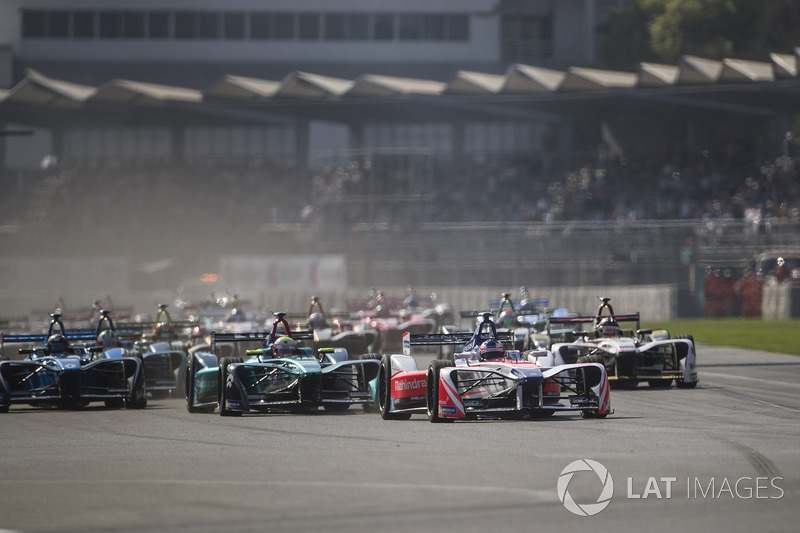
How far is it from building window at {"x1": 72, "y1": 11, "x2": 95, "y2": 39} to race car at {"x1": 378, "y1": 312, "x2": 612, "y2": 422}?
51.1 metres

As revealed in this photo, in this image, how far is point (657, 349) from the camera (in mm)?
18109

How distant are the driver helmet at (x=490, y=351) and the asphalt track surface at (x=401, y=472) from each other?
0.99 metres

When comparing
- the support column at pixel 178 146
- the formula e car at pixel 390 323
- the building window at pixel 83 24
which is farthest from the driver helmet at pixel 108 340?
the building window at pixel 83 24

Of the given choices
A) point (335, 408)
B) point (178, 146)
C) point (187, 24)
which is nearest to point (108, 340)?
point (335, 408)

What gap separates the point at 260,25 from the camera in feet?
203

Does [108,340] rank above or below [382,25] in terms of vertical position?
below

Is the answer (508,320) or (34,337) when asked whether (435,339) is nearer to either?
(34,337)

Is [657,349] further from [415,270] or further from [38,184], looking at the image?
[38,184]

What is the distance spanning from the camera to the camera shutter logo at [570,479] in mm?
8072

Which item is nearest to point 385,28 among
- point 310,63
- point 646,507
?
point 310,63

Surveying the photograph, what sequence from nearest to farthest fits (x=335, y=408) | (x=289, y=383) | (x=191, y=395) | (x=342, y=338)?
(x=289, y=383), (x=335, y=408), (x=191, y=395), (x=342, y=338)

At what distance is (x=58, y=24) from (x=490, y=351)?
52292mm

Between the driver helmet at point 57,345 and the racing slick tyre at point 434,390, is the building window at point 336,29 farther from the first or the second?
Answer: the racing slick tyre at point 434,390

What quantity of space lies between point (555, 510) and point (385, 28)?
181ft
